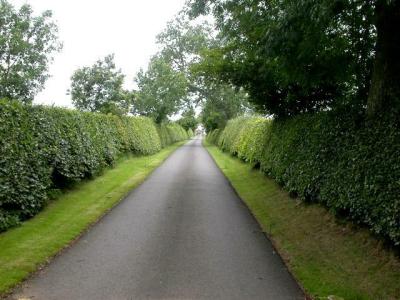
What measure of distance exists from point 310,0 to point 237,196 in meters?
9.11

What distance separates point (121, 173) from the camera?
20.4 meters

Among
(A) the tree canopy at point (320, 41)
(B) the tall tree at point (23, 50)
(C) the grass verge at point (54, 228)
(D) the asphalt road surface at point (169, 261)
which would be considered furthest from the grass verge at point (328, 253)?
(B) the tall tree at point (23, 50)

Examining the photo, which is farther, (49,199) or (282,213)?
(49,199)

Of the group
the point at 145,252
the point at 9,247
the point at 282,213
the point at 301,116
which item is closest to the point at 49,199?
the point at 9,247

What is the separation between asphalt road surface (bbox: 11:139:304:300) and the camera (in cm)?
613

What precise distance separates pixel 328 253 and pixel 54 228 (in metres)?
6.47

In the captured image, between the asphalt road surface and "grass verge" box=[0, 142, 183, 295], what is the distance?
12.0 inches

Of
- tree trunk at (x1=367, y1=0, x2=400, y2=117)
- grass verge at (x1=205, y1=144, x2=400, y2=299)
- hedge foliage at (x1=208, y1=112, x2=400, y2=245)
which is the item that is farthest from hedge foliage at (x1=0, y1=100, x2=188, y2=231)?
tree trunk at (x1=367, y1=0, x2=400, y2=117)

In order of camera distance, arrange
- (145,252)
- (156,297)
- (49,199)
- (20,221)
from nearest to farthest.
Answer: (156,297)
(145,252)
(20,221)
(49,199)

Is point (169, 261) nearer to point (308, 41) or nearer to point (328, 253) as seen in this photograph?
point (328, 253)

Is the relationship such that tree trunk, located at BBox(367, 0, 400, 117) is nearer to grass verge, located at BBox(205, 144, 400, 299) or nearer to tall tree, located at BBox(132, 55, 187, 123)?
grass verge, located at BBox(205, 144, 400, 299)

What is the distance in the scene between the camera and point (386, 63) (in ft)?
30.2

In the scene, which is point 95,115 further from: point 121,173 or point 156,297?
point 156,297

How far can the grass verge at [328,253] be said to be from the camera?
6.31m
